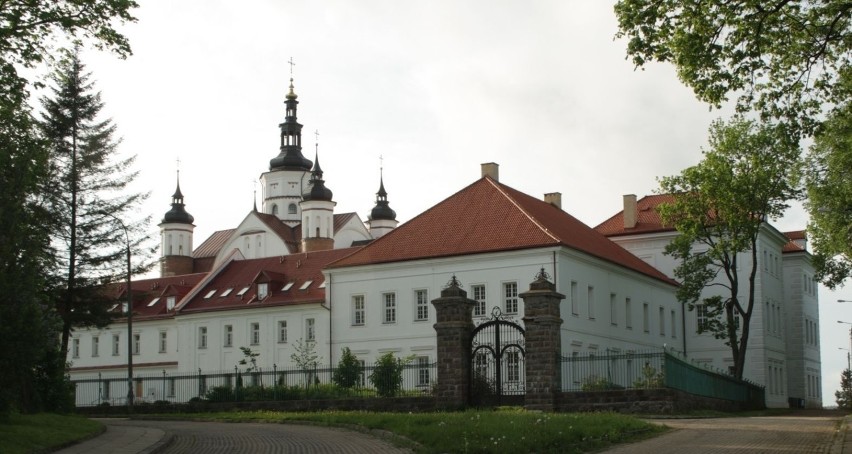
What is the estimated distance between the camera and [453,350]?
3209 cm

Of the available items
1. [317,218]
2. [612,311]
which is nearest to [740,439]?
[612,311]

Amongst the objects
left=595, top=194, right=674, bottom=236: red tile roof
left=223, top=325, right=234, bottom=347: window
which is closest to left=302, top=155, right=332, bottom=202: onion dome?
left=595, top=194, right=674, bottom=236: red tile roof

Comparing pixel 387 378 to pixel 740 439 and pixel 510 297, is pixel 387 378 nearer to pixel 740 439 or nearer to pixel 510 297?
pixel 510 297

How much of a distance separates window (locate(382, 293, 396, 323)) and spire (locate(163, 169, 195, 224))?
58.7 meters

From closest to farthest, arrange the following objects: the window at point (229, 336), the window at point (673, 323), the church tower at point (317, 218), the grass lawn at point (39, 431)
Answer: the grass lawn at point (39, 431) → the window at point (229, 336) → the window at point (673, 323) → the church tower at point (317, 218)

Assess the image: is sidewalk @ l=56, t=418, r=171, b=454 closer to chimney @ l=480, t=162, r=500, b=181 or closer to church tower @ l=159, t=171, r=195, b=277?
chimney @ l=480, t=162, r=500, b=181

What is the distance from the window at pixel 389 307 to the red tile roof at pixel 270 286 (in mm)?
6300

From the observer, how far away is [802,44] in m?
21.0

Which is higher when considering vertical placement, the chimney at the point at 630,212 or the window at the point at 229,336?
the chimney at the point at 630,212

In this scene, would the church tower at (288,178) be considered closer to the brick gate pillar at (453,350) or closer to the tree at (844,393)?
the tree at (844,393)

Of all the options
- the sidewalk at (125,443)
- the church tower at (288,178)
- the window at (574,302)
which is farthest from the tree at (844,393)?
the church tower at (288,178)

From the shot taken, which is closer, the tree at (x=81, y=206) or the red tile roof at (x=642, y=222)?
the tree at (x=81, y=206)

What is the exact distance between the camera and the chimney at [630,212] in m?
69.8

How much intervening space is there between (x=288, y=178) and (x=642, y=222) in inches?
1969
